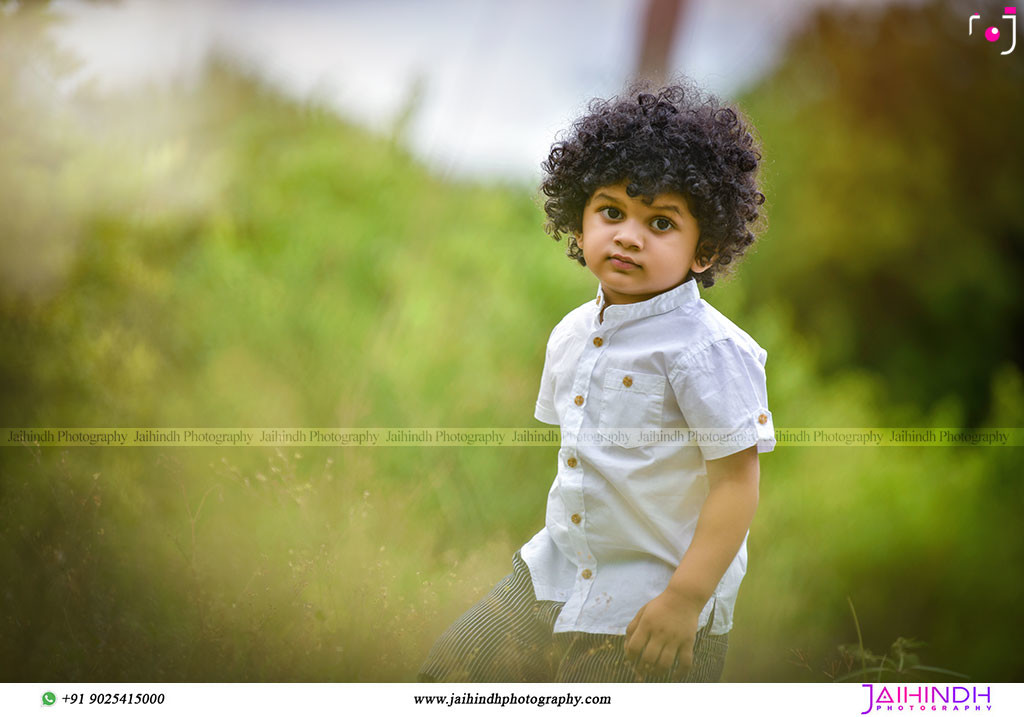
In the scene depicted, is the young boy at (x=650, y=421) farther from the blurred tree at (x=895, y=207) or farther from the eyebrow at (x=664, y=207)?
the blurred tree at (x=895, y=207)

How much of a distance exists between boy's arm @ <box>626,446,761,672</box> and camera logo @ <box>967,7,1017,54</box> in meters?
1.26

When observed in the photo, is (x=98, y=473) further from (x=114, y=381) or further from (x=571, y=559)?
(x=571, y=559)

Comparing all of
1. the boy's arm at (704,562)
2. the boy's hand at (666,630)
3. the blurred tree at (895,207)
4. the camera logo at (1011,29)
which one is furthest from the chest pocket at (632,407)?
the blurred tree at (895,207)

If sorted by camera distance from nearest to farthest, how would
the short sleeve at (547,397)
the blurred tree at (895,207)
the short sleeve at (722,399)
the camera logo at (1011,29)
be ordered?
the short sleeve at (722,399) → the short sleeve at (547,397) → the camera logo at (1011,29) → the blurred tree at (895,207)

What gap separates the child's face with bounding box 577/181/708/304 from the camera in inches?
45.1

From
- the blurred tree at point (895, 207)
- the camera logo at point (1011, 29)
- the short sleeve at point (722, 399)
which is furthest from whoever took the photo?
the blurred tree at point (895, 207)

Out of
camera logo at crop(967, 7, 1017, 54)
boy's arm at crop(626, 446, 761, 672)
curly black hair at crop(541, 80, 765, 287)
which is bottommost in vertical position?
boy's arm at crop(626, 446, 761, 672)

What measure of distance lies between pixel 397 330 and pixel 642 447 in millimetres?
1032

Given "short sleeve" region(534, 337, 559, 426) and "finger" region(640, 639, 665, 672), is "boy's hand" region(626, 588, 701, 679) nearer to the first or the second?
"finger" region(640, 639, 665, 672)

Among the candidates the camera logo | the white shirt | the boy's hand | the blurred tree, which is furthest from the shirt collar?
the blurred tree

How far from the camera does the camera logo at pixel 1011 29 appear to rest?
1.76m

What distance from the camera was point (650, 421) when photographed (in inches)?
→ 45.6

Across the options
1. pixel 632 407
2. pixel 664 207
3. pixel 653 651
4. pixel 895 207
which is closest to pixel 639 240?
pixel 664 207

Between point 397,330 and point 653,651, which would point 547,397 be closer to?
point 653,651
